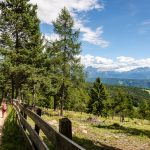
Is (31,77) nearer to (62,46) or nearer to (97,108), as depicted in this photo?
(62,46)

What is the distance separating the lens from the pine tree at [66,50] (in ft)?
139

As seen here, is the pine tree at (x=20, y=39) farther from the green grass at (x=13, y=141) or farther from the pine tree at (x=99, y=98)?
the pine tree at (x=99, y=98)

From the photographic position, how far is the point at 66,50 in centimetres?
4275

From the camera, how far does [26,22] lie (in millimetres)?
42031

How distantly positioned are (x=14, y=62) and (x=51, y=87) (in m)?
7.70

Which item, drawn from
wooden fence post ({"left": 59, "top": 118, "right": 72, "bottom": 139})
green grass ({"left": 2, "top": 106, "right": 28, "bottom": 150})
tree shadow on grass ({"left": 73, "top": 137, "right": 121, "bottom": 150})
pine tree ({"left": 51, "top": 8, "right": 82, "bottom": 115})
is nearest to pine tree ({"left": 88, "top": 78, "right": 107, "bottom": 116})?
pine tree ({"left": 51, "top": 8, "right": 82, "bottom": 115})

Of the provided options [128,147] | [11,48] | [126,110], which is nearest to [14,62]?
[11,48]

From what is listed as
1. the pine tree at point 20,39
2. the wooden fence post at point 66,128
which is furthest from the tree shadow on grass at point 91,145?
the pine tree at point 20,39

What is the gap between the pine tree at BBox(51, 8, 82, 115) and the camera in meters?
42.4

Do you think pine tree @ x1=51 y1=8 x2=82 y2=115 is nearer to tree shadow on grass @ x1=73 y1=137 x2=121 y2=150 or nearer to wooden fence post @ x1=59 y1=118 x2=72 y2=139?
tree shadow on grass @ x1=73 y1=137 x2=121 y2=150

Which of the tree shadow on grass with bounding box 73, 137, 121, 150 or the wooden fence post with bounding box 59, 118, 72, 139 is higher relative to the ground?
the wooden fence post with bounding box 59, 118, 72, 139

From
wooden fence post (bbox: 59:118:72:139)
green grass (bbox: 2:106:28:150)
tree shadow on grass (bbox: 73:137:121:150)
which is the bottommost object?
tree shadow on grass (bbox: 73:137:121:150)

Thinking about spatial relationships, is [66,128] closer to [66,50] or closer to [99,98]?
[66,50]

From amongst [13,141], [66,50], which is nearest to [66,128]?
[13,141]
